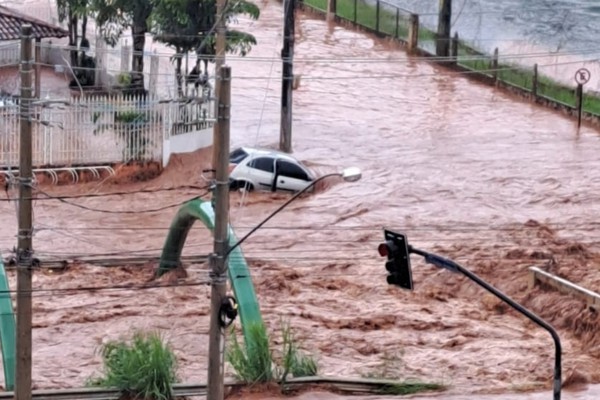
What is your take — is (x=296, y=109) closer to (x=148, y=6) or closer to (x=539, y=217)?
(x=148, y=6)

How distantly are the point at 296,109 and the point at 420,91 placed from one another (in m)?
5.75

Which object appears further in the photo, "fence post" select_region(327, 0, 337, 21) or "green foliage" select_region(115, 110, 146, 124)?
"fence post" select_region(327, 0, 337, 21)

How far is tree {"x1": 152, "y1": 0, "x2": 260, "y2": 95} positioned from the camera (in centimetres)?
3547

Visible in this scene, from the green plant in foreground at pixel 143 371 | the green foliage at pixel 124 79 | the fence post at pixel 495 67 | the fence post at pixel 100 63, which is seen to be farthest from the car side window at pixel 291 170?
the fence post at pixel 495 67

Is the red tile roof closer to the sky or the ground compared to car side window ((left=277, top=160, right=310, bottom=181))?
closer to the sky

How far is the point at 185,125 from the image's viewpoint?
35.8m

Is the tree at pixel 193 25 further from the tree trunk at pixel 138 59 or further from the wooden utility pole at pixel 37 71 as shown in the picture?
the wooden utility pole at pixel 37 71

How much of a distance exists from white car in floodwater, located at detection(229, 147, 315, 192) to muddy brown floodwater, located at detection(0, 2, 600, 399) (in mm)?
454

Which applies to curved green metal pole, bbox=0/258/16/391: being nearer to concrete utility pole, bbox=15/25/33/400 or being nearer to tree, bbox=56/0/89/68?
concrete utility pole, bbox=15/25/33/400

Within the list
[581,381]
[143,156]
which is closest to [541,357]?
[581,381]

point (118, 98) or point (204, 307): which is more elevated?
point (118, 98)

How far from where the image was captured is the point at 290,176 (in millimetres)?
32781

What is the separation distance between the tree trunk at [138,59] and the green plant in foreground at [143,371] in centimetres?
1809

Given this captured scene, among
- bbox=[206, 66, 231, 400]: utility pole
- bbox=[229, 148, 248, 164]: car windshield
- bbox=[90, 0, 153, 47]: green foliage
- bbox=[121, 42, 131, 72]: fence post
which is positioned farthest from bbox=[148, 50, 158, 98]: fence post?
bbox=[206, 66, 231, 400]: utility pole
